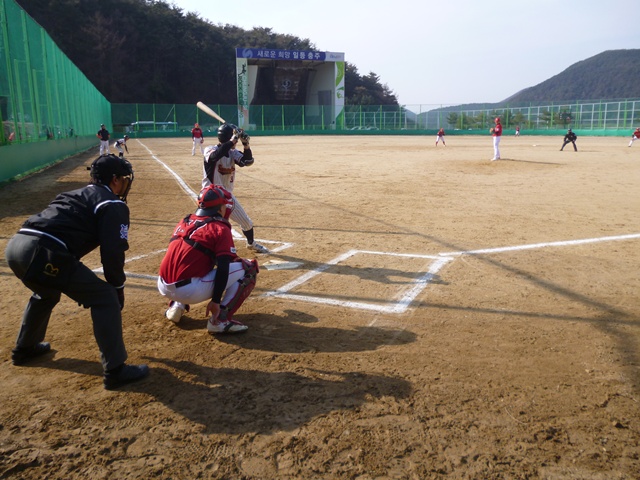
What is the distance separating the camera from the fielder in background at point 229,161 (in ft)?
22.5

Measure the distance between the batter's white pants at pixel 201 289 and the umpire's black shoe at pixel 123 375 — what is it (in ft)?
2.49

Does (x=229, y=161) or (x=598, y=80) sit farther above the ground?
(x=598, y=80)

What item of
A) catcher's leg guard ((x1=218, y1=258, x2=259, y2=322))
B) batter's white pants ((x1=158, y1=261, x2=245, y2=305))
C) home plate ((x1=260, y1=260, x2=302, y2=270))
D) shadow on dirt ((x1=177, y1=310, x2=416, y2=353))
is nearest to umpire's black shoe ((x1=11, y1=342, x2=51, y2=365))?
batter's white pants ((x1=158, y1=261, x2=245, y2=305))

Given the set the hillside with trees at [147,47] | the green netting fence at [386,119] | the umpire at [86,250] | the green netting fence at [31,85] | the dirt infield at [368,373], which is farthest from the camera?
the hillside with trees at [147,47]

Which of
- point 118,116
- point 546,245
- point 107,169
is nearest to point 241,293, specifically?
point 107,169

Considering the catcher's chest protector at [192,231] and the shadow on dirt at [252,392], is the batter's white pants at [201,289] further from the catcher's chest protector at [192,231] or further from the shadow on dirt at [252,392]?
the shadow on dirt at [252,392]

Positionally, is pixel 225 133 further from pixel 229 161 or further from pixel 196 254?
pixel 196 254

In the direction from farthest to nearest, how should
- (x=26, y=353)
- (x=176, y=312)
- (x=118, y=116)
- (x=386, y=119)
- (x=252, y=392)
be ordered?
(x=386, y=119) < (x=118, y=116) < (x=176, y=312) < (x=26, y=353) < (x=252, y=392)

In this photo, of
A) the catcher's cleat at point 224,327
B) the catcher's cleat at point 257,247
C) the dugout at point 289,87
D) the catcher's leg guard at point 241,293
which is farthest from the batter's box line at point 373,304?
the dugout at point 289,87

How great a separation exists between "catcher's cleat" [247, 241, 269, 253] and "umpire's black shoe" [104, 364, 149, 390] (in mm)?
3621

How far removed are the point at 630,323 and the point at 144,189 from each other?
40.4ft

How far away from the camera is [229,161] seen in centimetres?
704

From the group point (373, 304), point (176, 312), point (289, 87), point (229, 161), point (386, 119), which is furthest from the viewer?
point (289, 87)

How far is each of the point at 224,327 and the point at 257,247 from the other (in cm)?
294
